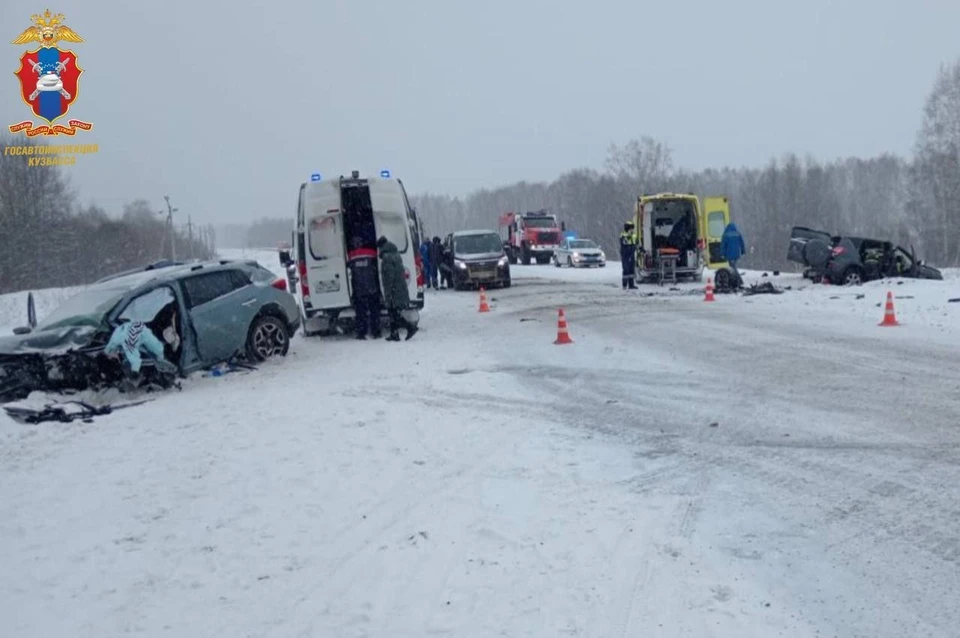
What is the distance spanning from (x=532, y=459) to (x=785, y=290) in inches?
648

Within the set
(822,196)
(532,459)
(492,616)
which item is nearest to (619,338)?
(532,459)

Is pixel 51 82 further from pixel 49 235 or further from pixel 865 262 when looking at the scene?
pixel 49 235

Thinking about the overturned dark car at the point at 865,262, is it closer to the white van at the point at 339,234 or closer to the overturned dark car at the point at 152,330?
the white van at the point at 339,234

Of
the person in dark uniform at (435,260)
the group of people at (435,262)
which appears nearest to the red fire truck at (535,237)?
the group of people at (435,262)

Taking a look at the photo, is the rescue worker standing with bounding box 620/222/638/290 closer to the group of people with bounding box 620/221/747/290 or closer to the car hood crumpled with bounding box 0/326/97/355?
the group of people with bounding box 620/221/747/290

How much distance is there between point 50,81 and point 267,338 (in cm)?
1280

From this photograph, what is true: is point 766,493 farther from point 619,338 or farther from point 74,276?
point 74,276

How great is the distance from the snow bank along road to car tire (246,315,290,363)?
6.78 ft

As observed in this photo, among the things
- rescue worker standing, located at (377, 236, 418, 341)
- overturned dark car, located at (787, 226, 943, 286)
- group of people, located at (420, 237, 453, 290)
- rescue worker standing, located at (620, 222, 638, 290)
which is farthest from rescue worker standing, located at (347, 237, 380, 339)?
overturned dark car, located at (787, 226, 943, 286)

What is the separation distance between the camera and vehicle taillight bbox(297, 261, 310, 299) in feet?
51.5

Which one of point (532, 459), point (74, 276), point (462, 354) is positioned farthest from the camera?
point (74, 276)

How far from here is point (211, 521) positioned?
5938 mm

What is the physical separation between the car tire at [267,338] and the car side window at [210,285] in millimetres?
683

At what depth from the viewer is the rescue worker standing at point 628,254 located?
80.4 feet
